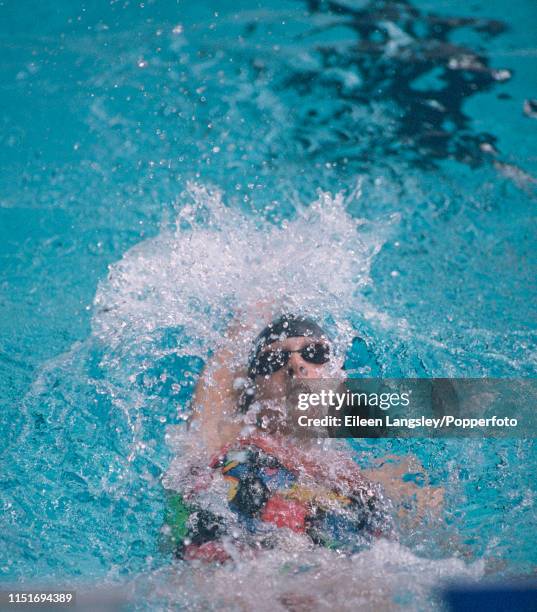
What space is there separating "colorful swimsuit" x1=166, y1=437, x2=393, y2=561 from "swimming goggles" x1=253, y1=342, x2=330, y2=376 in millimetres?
494

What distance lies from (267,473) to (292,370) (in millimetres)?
579

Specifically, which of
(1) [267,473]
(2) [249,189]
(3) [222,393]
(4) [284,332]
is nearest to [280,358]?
(4) [284,332]

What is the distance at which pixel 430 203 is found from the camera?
159 inches

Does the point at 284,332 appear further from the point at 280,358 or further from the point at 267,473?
the point at 267,473

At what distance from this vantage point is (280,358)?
8.91ft

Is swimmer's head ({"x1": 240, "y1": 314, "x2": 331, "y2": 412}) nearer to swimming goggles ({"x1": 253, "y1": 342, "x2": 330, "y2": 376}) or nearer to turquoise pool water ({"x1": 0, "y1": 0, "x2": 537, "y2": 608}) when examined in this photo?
swimming goggles ({"x1": 253, "y1": 342, "x2": 330, "y2": 376})

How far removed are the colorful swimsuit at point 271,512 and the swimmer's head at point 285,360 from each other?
0.39 meters

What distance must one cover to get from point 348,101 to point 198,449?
9.76 feet

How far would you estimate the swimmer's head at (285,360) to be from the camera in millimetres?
2652

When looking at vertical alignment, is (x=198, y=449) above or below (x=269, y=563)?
above

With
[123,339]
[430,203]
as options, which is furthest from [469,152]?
[123,339]

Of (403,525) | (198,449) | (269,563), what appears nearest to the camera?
(269,563)

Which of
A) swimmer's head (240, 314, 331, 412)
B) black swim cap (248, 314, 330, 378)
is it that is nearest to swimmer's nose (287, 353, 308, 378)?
swimmer's head (240, 314, 331, 412)

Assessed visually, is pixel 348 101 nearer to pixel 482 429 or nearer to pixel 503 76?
pixel 503 76
